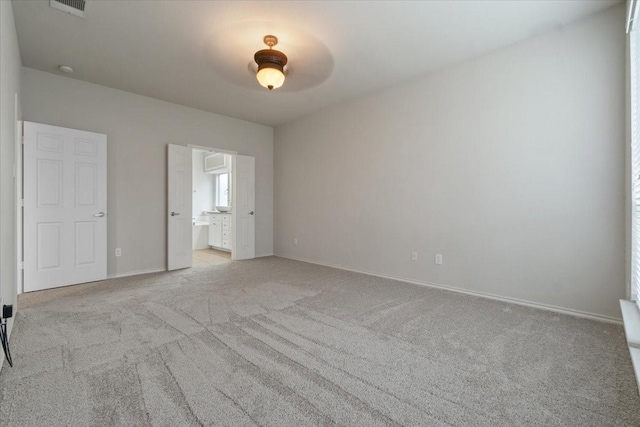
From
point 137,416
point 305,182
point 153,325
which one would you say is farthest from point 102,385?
point 305,182

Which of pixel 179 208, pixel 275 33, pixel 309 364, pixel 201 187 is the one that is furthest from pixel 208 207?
pixel 309 364

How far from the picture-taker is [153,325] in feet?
8.35

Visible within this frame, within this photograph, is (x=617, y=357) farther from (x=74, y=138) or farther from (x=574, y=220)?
(x=74, y=138)

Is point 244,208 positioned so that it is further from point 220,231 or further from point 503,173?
point 503,173

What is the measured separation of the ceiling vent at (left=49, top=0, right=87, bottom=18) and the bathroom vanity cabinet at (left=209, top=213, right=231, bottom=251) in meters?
4.49

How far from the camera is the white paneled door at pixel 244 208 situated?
5770 millimetres

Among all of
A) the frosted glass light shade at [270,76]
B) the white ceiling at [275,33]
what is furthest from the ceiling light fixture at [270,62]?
the white ceiling at [275,33]

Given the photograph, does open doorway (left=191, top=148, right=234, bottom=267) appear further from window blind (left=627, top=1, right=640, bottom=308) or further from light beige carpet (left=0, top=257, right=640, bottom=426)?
window blind (left=627, top=1, right=640, bottom=308)

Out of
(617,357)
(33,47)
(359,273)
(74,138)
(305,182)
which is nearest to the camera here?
(617,357)

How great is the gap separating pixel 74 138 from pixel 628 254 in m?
6.08

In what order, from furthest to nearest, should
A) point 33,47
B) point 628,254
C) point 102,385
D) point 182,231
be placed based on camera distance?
point 182,231, point 33,47, point 628,254, point 102,385

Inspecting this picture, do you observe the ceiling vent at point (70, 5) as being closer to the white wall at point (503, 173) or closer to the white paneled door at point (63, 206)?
the white paneled door at point (63, 206)

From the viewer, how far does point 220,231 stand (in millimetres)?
7031

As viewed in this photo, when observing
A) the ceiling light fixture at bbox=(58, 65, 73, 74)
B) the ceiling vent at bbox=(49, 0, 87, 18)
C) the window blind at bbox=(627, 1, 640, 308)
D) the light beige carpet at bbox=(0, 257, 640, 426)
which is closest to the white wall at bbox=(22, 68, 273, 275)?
the ceiling light fixture at bbox=(58, 65, 73, 74)
